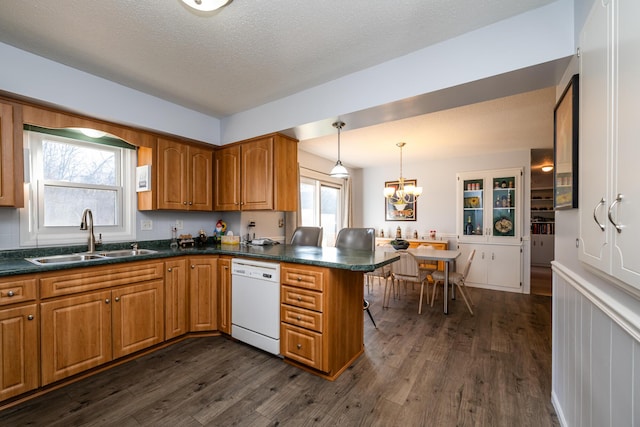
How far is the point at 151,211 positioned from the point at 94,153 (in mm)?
773

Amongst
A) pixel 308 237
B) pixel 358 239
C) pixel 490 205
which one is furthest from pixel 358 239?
pixel 490 205

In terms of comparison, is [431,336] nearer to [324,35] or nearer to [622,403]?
[622,403]

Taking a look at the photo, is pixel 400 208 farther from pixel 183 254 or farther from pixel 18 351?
pixel 18 351

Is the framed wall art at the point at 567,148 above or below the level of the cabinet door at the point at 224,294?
above

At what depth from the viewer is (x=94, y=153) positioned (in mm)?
2684

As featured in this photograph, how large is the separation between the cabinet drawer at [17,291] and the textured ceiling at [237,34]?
1.70 meters

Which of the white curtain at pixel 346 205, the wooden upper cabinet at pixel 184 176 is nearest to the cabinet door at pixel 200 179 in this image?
the wooden upper cabinet at pixel 184 176

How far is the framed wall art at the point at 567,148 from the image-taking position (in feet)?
4.40

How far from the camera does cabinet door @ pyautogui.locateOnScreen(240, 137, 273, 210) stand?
295 cm

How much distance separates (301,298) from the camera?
7.00ft

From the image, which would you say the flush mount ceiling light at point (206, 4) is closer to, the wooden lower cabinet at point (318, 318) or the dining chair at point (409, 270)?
the wooden lower cabinet at point (318, 318)

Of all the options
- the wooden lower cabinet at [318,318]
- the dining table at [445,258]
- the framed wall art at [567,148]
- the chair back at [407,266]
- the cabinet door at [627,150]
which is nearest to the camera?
the cabinet door at [627,150]

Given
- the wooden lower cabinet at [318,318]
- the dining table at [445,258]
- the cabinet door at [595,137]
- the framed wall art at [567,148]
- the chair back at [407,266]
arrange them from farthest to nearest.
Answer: the chair back at [407,266] → the dining table at [445,258] → the wooden lower cabinet at [318,318] → the framed wall art at [567,148] → the cabinet door at [595,137]

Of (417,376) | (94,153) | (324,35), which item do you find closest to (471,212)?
(417,376)
